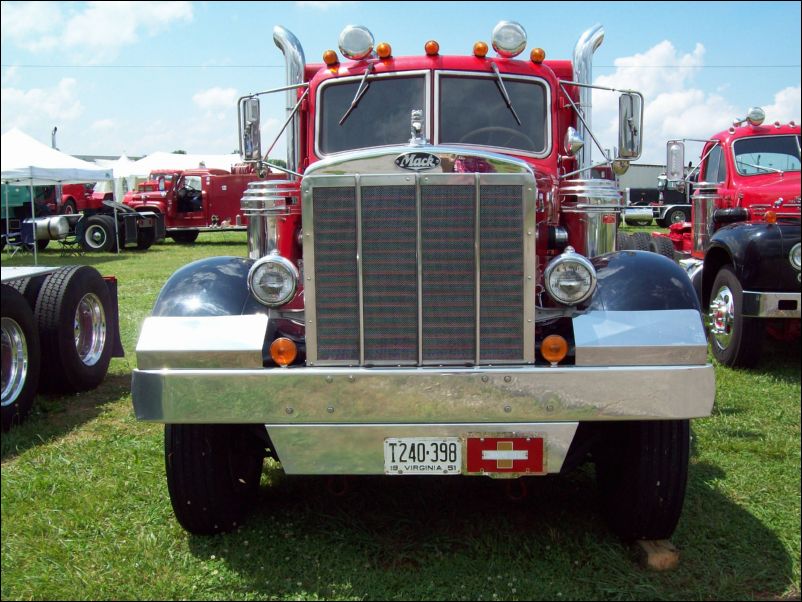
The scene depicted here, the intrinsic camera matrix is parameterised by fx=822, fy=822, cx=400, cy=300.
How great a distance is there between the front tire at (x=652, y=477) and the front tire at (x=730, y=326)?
4.03 metres

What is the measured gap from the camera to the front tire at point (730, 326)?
7.21 m

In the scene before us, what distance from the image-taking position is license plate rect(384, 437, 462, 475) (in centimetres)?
328

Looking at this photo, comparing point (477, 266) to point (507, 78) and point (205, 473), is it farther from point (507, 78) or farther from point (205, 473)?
point (507, 78)

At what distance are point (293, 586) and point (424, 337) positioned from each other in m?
1.18

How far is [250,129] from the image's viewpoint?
16.3 feet

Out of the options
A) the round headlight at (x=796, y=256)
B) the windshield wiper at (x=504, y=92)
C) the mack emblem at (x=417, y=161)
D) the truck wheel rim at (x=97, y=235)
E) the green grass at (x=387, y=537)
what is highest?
the windshield wiper at (x=504, y=92)

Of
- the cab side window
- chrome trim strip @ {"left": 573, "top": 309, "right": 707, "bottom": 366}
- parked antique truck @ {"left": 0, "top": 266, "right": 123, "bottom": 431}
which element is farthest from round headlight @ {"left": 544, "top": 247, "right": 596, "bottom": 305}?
the cab side window

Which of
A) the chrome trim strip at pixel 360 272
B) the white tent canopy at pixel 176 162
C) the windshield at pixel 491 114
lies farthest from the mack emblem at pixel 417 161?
the white tent canopy at pixel 176 162

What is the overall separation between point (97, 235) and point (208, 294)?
2027 centimetres

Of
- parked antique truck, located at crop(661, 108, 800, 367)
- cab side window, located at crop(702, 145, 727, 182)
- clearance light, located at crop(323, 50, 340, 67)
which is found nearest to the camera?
clearance light, located at crop(323, 50, 340, 67)

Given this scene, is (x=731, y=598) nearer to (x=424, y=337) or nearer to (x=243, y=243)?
(x=424, y=337)

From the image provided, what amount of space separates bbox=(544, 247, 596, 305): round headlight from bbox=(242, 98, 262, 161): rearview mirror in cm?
223

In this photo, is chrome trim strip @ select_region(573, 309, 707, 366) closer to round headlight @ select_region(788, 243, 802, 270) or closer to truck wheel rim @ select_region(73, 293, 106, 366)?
round headlight @ select_region(788, 243, 802, 270)

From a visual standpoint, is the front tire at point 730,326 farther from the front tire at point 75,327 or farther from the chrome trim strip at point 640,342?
the front tire at point 75,327
